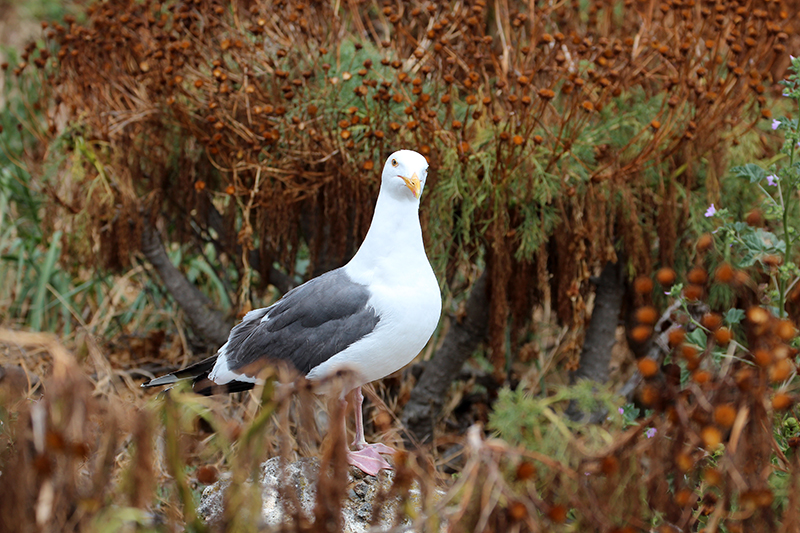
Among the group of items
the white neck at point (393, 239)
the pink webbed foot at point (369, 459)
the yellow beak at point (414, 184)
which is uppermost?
the yellow beak at point (414, 184)

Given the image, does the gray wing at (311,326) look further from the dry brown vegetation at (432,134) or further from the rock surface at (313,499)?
the dry brown vegetation at (432,134)

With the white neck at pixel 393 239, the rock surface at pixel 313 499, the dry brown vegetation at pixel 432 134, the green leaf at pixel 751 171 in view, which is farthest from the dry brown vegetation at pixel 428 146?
the white neck at pixel 393 239

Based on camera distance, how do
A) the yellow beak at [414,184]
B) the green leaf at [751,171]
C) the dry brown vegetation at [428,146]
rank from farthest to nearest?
1. the dry brown vegetation at [428,146]
2. the green leaf at [751,171]
3. the yellow beak at [414,184]

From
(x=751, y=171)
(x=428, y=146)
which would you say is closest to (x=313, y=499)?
(x=428, y=146)

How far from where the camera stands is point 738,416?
145 cm

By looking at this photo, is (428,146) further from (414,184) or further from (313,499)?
(313,499)

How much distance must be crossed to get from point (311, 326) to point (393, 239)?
39 centimetres

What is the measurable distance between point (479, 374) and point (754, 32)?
88.6 inches

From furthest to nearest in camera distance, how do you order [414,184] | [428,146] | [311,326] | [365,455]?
[428,146]
[365,455]
[311,326]
[414,184]

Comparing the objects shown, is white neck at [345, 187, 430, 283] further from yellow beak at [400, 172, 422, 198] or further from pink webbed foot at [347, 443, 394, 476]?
pink webbed foot at [347, 443, 394, 476]

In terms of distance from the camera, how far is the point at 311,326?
8.18ft

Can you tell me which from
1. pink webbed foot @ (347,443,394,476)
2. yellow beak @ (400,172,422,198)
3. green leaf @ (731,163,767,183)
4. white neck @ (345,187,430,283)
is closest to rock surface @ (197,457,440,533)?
pink webbed foot @ (347,443,394,476)

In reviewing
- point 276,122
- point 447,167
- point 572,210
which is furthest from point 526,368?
point 276,122

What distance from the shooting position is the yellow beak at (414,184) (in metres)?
2.31
